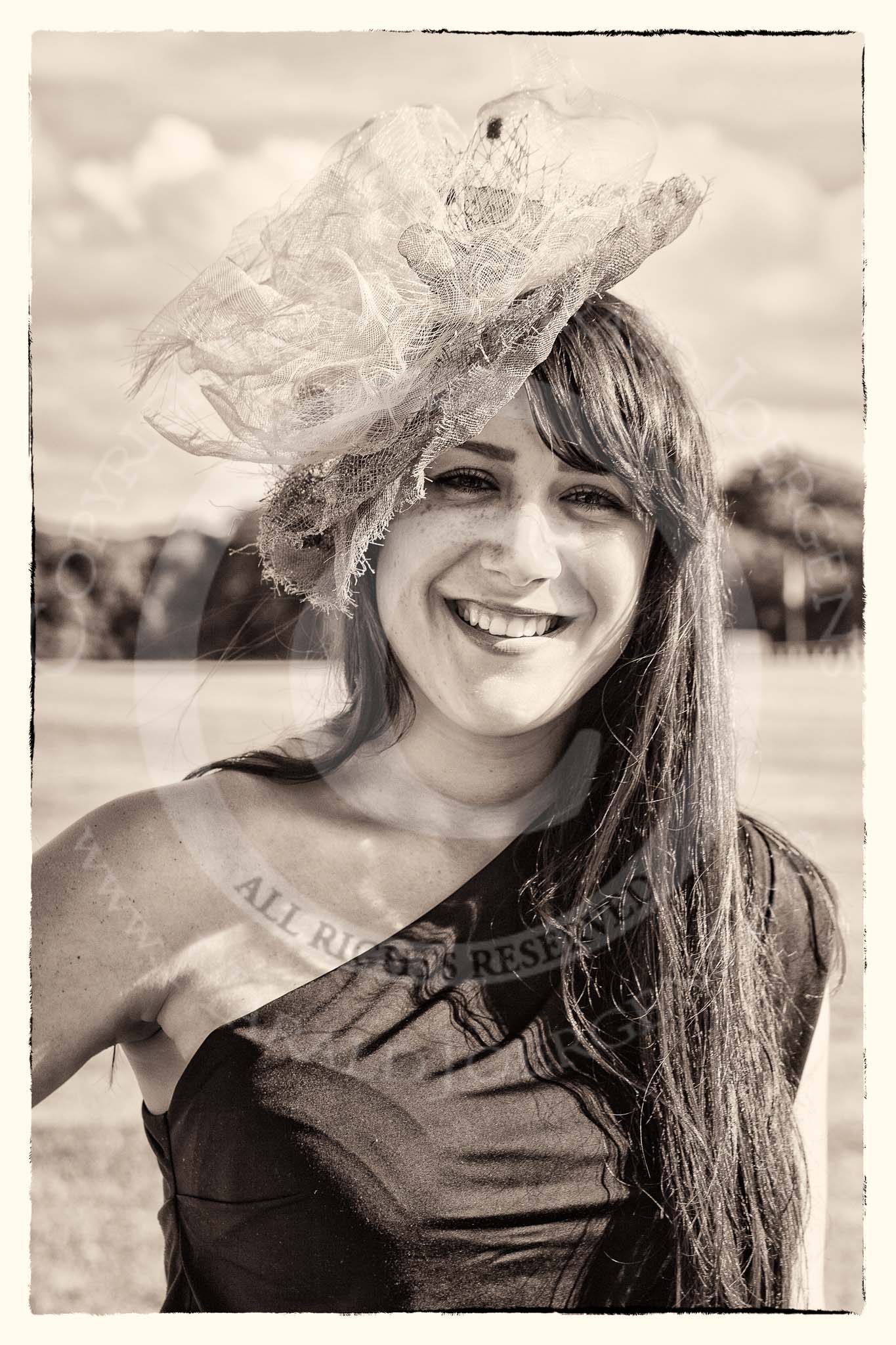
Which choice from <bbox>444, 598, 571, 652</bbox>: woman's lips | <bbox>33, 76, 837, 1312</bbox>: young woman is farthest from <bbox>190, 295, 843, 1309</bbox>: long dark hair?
<bbox>444, 598, 571, 652</bbox>: woman's lips

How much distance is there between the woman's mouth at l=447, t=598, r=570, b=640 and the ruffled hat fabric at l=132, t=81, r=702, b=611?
12cm

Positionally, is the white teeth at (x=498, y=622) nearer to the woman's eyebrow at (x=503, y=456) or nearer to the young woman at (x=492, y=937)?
the young woman at (x=492, y=937)

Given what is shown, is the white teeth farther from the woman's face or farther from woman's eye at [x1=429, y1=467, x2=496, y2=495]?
woman's eye at [x1=429, y1=467, x2=496, y2=495]

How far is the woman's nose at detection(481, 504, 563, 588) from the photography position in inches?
46.9

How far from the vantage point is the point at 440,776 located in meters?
1.33

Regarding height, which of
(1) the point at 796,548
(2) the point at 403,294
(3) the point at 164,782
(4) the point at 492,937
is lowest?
(4) the point at 492,937

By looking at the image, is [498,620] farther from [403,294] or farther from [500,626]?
[403,294]

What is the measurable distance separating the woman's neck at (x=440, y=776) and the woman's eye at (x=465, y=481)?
265mm

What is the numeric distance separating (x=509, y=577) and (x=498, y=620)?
52 millimetres

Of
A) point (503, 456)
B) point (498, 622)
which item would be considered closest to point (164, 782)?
point (498, 622)

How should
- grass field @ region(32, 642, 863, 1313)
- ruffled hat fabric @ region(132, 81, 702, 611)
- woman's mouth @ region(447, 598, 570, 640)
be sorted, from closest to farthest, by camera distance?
ruffled hat fabric @ region(132, 81, 702, 611)
woman's mouth @ region(447, 598, 570, 640)
grass field @ region(32, 642, 863, 1313)

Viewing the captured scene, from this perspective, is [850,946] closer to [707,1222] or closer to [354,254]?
[707,1222]

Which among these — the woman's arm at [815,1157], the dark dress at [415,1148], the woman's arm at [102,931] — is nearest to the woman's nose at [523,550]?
the dark dress at [415,1148]

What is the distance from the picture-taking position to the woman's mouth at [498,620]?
4.03 feet
